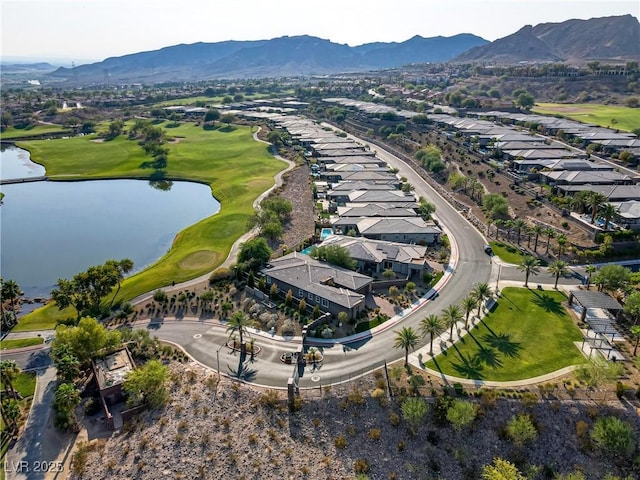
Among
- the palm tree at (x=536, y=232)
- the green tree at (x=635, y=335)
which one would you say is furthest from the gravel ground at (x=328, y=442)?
the palm tree at (x=536, y=232)

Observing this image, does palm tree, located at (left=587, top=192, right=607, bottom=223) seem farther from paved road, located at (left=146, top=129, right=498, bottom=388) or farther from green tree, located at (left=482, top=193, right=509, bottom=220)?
paved road, located at (left=146, top=129, right=498, bottom=388)

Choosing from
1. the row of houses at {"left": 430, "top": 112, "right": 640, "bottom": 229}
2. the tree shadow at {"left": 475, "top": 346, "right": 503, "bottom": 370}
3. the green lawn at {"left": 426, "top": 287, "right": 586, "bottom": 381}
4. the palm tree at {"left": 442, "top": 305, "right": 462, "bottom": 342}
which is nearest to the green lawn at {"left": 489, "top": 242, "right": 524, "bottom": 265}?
the green lawn at {"left": 426, "top": 287, "right": 586, "bottom": 381}

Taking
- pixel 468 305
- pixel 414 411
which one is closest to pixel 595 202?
pixel 468 305

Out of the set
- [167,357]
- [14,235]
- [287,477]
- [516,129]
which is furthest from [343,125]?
[287,477]

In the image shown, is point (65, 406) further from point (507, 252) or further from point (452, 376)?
point (507, 252)

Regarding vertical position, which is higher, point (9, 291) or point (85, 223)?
point (9, 291)

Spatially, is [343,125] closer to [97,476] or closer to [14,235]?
[14,235]

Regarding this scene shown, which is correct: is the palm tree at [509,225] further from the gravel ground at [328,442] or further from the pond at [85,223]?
the pond at [85,223]
